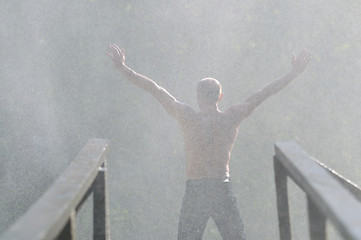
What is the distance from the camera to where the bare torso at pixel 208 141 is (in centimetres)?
345

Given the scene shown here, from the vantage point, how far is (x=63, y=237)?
1.75 meters

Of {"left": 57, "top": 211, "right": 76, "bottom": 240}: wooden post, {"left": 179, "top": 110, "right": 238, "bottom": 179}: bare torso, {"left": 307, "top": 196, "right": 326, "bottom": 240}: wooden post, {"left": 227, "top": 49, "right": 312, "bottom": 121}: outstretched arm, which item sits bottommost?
{"left": 57, "top": 211, "right": 76, "bottom": 240}: wooden post

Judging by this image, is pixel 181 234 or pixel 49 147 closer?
pixel 181 234

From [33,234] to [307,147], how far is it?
5.46 meters

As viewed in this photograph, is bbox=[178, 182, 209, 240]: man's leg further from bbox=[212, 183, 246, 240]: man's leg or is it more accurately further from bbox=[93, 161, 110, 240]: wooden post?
bbox=[93, 161, 110, 240]: wooden post

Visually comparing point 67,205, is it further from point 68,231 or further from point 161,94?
point 161,94

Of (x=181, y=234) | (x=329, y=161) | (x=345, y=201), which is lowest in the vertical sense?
(x=345, y=201)

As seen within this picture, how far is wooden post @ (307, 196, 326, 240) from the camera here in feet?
6.00

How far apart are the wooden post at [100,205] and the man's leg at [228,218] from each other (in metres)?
1.03

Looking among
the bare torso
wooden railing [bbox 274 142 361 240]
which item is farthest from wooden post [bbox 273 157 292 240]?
the bare torso

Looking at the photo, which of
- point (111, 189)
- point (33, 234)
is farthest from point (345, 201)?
point (111, 189)

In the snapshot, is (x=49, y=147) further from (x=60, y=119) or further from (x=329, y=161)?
(x=329, y=161)

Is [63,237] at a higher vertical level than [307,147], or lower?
lower

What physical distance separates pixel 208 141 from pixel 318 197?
185 centimetres
